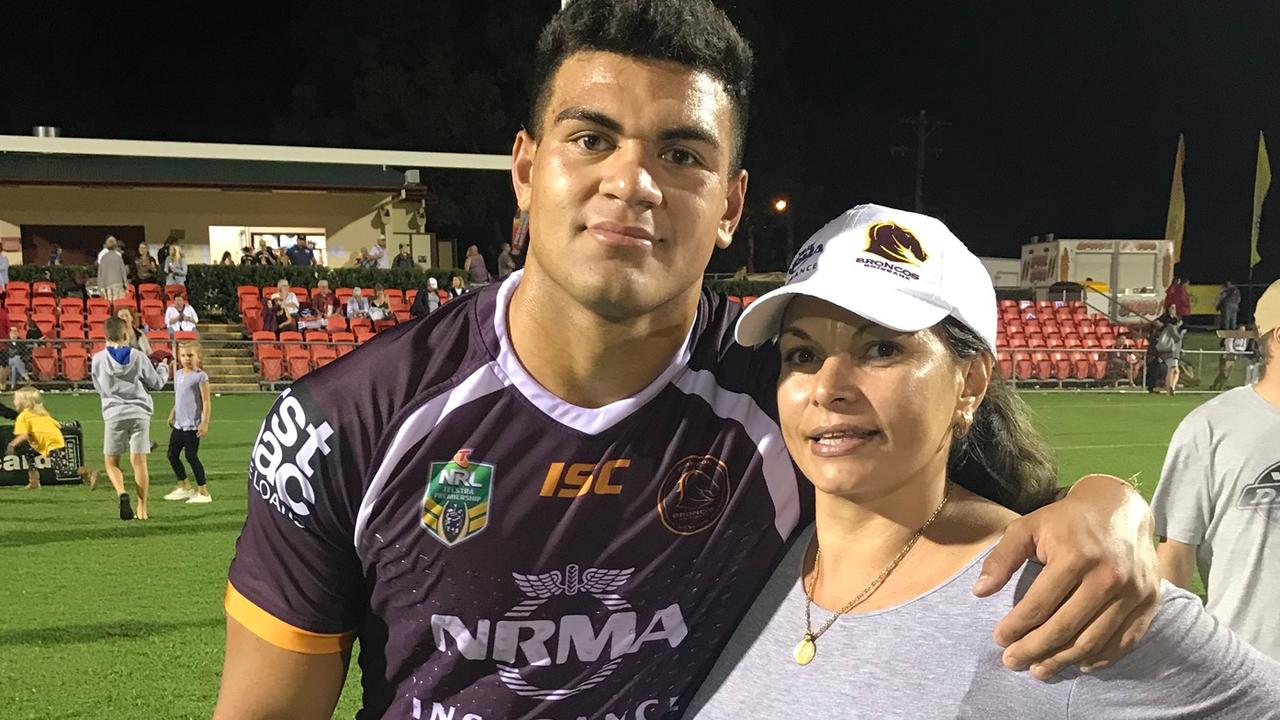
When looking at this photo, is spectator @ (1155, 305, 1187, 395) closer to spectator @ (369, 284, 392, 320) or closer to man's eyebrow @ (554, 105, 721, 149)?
spectator @ (369, 284, 392, 320)

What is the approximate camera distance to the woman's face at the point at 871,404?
157 centimetres

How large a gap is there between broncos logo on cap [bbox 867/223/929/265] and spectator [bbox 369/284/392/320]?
1757 centimetres

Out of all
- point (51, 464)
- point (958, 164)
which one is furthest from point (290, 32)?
point (958, 164)

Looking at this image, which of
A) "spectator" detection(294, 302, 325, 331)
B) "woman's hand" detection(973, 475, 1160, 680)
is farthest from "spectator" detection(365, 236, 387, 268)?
"woman's hand" detection(973, 475, 1160, 680)

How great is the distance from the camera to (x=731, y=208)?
215 centimetres

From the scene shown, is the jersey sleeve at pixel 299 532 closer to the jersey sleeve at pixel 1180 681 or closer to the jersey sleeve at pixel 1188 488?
the jersey sleeve at pixel 1180 681

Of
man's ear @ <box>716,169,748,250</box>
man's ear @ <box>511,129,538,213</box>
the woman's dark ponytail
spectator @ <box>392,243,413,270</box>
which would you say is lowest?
the woman's dark ponytail

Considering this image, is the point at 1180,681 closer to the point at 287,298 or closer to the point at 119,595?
the point at 119,595

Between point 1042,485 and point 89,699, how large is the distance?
15.2 feet

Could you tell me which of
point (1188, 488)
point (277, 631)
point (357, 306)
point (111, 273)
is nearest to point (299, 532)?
point (277, 631)

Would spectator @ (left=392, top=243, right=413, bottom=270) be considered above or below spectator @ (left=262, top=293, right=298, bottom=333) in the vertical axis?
above

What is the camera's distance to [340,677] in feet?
6.47

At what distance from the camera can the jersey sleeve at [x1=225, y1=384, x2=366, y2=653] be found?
1.85 meters

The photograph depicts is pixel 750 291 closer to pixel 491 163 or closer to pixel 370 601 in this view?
pixel 491 163
